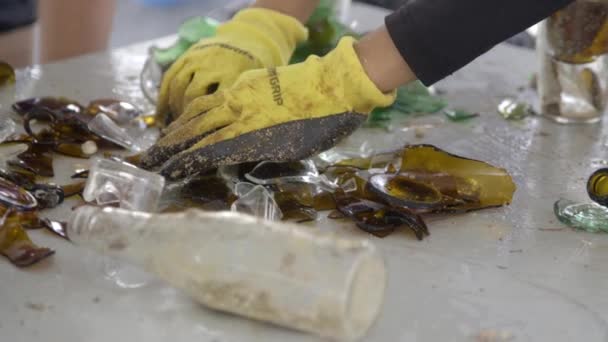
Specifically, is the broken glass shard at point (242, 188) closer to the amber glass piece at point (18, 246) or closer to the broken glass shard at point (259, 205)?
the broken glass shard at point (259, 205)

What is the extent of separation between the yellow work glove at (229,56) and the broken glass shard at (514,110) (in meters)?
0.37

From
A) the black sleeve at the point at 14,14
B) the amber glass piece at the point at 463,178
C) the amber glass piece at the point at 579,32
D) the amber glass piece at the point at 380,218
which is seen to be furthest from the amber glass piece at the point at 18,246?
the black sleeve at the point at 14,14

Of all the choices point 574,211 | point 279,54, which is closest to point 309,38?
point 279,54

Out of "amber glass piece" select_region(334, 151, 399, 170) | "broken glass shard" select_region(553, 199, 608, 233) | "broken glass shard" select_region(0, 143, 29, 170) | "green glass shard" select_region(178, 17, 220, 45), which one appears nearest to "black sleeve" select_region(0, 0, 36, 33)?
"green glass shard" select_region(178, 17, 220, 45)

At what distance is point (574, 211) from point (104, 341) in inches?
23.3

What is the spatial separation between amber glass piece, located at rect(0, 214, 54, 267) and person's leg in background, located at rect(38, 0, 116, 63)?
0.94m

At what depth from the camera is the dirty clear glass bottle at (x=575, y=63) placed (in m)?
1.22

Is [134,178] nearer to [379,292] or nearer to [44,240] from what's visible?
[44,240]

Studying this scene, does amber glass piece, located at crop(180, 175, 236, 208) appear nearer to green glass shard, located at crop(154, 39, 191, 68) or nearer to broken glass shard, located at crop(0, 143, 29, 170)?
broken glass shard, located at crop(0, 143, 29, 170)

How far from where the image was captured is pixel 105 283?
32.1 inches

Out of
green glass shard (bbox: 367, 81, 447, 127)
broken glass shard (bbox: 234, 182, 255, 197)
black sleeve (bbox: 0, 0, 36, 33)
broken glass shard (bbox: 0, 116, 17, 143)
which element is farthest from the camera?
black sleeve (bbox: 0, 0, 36, 33)

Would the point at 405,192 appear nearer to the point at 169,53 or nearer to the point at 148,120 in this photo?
the point at 148,120

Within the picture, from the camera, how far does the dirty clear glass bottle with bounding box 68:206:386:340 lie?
687 millimetres

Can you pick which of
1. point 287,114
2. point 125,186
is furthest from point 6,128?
point 287,114
